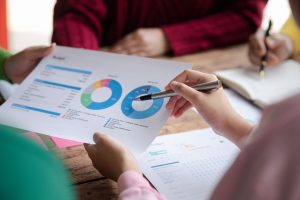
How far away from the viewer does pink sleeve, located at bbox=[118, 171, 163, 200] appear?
0.66 m

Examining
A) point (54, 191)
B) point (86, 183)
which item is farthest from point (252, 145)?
point (86, 183)

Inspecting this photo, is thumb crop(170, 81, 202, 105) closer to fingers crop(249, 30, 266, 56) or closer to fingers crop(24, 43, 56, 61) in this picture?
fingers crop(24, 43, 56, 61)

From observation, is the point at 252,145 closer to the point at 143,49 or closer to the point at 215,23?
the point at 143,49

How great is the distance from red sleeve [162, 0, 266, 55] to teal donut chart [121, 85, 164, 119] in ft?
1.58

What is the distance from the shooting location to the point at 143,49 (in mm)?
1338

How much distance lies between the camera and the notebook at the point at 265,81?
43.3 inches

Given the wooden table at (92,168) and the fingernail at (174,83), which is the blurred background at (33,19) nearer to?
the wooden table at (92,168)

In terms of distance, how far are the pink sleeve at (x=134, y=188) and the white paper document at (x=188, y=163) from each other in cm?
7

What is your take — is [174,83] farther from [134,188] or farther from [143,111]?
[134,188]

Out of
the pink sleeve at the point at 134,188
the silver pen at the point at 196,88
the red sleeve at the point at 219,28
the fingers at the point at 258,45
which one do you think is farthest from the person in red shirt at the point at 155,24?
the pink sleeve at the point at 134,188

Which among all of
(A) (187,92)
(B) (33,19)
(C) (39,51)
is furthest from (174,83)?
(B) (33,19)

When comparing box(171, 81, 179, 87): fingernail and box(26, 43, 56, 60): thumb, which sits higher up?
box(171, 81, 179, 87): fingernail

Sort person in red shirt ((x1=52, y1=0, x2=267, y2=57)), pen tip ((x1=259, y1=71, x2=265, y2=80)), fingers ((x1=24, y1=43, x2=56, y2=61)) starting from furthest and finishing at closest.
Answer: person in red shirt ((x1=52, y1=0, x2=267, y2=57)) → pen tip ((x1=259, y1=71, x2=265, y2=80)) → fingers ((x1=24, y1=43, x2=56, y2=61))

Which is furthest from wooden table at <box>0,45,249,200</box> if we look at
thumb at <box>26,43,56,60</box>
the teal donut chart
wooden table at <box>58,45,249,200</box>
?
thumb at <box>26,43,56,60</box>
